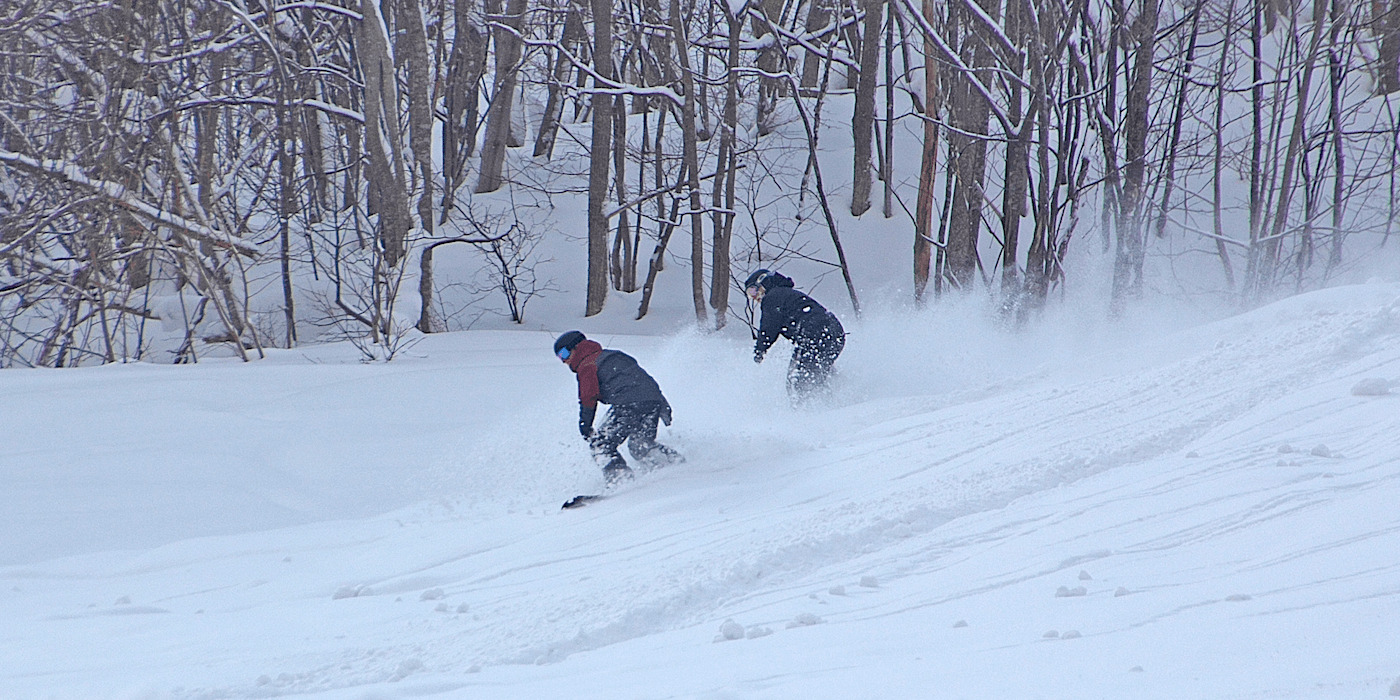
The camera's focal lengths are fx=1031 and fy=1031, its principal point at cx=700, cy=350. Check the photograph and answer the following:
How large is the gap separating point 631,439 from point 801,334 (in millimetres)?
2597

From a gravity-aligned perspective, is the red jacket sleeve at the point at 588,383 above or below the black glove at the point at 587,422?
above

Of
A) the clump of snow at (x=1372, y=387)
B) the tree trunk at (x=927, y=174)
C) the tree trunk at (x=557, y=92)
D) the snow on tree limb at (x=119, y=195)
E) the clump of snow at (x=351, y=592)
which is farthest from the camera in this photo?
the tree trunk at (x=557, y=92)

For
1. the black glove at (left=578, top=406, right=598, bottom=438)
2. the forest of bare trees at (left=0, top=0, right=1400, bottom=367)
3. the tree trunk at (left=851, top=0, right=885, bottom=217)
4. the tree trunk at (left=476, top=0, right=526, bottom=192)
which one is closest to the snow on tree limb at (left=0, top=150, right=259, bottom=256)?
the forest of bare trees at (left=0, top=0, right=1400, bottom=367)

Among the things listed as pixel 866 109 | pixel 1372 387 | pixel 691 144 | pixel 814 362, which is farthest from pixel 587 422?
pixel 866 109

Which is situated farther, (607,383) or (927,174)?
(927,174)

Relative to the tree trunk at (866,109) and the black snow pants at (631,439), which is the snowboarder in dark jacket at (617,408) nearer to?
the black snow pants at (631,439)

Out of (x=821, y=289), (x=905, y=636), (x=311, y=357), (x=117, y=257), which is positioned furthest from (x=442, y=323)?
(x=905, y=636)

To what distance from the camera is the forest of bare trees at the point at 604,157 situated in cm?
1252

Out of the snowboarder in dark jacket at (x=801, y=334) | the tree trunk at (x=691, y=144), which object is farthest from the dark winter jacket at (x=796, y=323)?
the tree trunk at (x=691, y=144)

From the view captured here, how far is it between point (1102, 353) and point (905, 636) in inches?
253

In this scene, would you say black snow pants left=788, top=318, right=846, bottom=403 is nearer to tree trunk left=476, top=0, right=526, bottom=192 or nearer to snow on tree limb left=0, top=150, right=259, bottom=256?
snow on tree limb left=0, top=150, right=259, bottom=256

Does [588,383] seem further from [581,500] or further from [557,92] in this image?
[557,92]

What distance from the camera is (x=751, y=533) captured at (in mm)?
5387

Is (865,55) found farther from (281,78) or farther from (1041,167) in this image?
(281,78)
